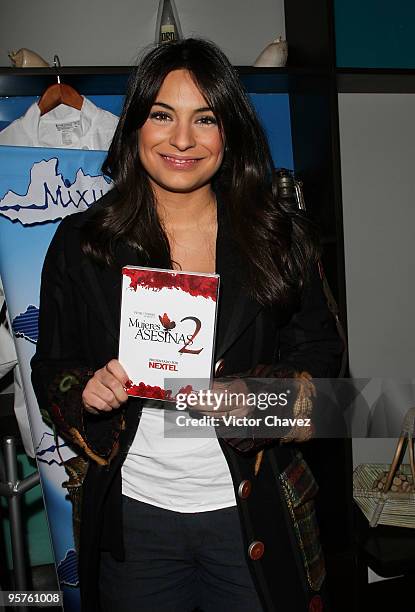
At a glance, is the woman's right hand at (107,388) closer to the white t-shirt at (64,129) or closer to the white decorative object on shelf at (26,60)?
the white t-shirt at (64,129)

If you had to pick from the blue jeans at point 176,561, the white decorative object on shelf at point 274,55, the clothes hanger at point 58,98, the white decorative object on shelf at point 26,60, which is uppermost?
the white decorative object on shelf at point 274,55

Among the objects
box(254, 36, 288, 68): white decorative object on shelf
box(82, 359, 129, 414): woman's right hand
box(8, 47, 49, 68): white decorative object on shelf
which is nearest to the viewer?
box(82, 359, 129, 414): woman's right hand

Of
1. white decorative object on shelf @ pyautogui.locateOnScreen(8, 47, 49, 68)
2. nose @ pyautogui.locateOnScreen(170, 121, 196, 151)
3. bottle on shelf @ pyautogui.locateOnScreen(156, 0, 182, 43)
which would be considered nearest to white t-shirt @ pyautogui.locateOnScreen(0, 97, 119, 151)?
white decorative object on shelf @ pyautogui.locateOnScreen(8, 47, 49, 68)

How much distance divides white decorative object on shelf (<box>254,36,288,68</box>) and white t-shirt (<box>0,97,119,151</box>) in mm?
564

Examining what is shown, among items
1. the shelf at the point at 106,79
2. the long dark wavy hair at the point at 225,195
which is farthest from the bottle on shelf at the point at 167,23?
the long dark wavy hair at the point at 225,195

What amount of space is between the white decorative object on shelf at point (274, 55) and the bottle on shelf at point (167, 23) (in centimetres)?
31

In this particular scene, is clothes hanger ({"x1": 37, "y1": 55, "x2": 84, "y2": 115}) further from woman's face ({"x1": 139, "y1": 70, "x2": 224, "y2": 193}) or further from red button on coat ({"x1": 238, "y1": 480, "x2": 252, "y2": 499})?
red button on coat ({"x1": 238, "y1": 480, "x2": 252, "y2": 499})

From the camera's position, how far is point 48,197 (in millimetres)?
1942

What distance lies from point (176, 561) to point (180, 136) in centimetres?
86

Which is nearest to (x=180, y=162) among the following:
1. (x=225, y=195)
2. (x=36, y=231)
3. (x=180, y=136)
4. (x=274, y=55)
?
(x=180, y=136)

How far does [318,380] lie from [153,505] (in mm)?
436

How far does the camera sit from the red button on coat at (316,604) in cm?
142

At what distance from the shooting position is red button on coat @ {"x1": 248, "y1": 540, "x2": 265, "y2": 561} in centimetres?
133

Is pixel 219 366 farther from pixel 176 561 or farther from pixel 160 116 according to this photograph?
pixel 160 116
